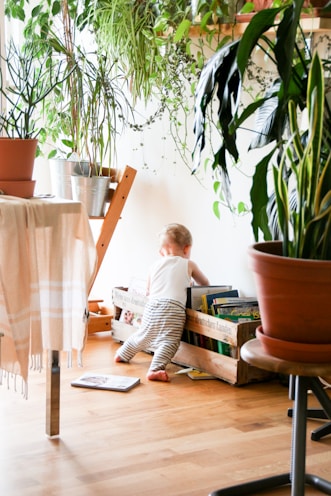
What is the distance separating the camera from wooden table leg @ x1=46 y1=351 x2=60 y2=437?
2.92m

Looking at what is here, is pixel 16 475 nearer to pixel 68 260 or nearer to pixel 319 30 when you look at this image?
pixel 68 260

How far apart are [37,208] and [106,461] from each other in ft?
2.80

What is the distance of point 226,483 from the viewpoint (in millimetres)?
2621

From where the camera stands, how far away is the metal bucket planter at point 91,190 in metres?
4.17

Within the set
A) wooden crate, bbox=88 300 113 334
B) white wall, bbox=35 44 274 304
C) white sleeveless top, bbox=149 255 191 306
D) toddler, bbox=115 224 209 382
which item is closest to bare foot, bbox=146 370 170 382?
toddler, bbox=115 224 209 382

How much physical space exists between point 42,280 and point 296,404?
980mm

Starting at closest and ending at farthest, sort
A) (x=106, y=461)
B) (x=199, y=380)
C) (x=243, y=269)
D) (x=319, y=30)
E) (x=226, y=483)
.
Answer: (x=226, y=483), (x=106, y=461), (x=319, y=30), (x=199, y=380), (x=243, y=269)

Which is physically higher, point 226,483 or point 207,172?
point 207,172

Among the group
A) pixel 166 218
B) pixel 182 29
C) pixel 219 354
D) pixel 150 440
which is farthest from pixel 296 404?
pixel 166 218

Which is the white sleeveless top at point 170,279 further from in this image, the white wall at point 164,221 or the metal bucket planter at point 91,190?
the metal bucket planter at point 91,190

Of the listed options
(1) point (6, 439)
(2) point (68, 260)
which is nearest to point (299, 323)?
(2) point (68, 260)

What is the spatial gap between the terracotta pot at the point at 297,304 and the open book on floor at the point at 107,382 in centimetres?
151

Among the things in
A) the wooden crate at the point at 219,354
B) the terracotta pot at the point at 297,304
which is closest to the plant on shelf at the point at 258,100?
the terracotta pot at the point at 297,304

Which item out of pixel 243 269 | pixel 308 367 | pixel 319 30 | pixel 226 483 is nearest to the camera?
pixel 308 367
